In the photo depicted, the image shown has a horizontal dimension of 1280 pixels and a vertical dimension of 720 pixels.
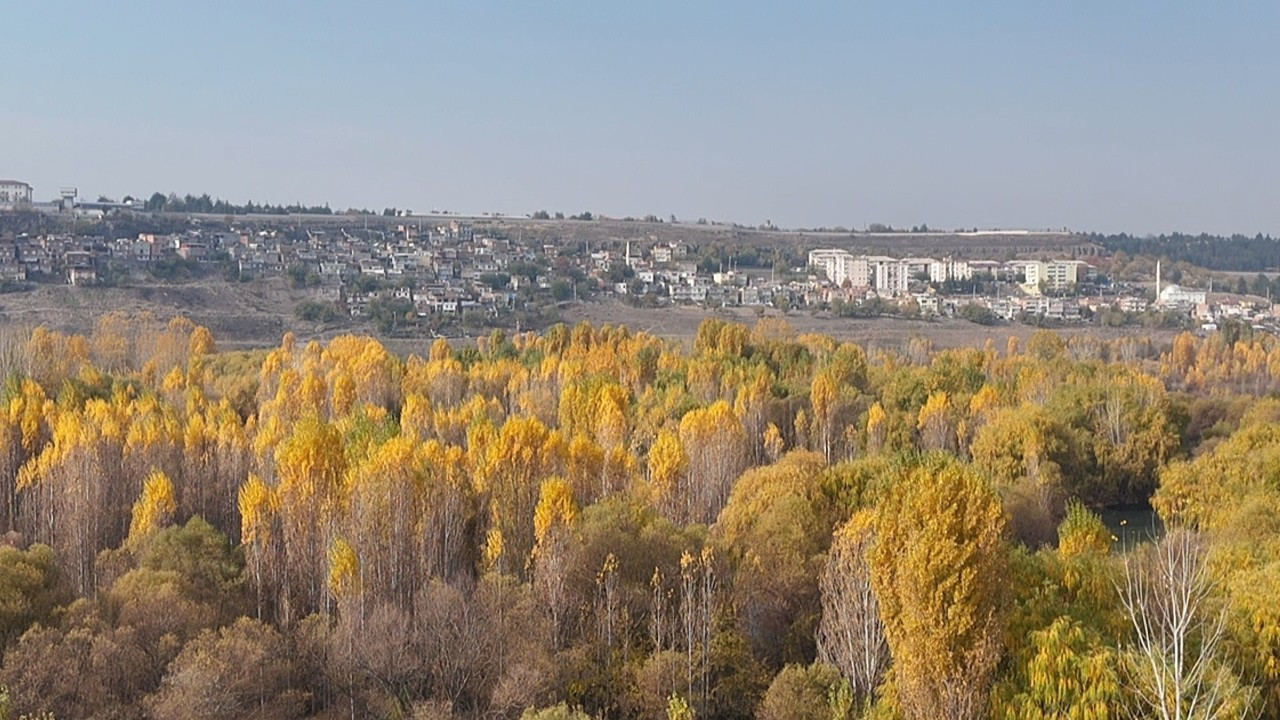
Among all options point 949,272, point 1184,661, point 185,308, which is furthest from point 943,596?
point 949,272

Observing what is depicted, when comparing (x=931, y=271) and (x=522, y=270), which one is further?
(x=931, y=271)

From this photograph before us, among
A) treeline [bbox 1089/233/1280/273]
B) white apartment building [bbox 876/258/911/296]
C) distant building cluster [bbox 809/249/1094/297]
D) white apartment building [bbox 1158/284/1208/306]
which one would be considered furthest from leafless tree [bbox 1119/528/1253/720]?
treeline [bbox 1089/233/1280/273]

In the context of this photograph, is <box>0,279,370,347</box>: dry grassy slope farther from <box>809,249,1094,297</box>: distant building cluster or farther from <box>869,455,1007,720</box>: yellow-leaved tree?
<box>869,455,1007,720</box>: yellow-leaved tree

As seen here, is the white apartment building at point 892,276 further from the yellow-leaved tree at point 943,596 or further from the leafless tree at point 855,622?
the yellow-leaved tree at point 943,596

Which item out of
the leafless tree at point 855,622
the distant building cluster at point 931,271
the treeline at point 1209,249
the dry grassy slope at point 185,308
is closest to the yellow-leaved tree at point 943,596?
the leafless tree at point 855,622

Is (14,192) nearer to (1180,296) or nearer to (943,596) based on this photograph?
(1180,296)

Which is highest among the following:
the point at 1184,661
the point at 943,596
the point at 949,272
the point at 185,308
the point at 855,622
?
the point at 943,596
